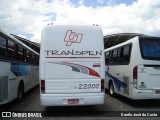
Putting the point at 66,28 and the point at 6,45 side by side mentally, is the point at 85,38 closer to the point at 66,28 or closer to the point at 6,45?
Answer: the point at 66,28

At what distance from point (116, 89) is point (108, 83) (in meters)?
1.92

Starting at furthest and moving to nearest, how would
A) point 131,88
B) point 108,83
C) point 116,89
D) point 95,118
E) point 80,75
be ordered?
1. point 108,83
2. point 116,89
3. point 131,88
4. point 80,75
5. point 95,118

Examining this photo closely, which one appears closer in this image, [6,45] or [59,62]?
[59,62]

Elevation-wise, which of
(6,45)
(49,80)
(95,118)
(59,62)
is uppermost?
(6,45)

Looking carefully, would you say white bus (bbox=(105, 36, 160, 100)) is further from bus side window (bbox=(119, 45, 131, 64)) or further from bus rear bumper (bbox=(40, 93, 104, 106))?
bus rear bumper (bbox=(40, 93, 104, 106))

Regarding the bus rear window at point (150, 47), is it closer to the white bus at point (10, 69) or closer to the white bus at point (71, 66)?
the white bus at point (71, 66)

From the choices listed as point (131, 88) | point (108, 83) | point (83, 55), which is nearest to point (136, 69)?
point (131, 88)

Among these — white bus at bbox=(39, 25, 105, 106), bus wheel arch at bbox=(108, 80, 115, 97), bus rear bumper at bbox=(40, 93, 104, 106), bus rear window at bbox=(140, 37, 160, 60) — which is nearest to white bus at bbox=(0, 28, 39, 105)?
white bus at bbox=(39, 25, 105, 106)

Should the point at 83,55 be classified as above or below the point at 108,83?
above

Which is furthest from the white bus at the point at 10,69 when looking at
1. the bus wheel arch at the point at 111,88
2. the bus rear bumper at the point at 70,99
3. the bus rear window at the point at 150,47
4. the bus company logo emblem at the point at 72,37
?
the bus rear window at the point at 150,47

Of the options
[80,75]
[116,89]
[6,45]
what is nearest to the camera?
[80,75]

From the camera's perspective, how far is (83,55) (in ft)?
30.3

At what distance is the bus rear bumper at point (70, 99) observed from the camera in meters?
8.85

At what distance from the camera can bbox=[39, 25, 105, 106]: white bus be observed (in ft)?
29.5
